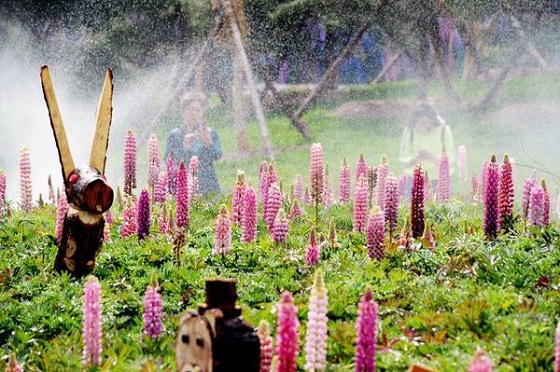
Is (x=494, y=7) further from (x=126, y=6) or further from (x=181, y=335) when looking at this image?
(x=181, y=335)

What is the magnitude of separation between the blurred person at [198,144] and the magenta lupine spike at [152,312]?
8784mm

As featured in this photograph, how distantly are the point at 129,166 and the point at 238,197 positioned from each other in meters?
1.41

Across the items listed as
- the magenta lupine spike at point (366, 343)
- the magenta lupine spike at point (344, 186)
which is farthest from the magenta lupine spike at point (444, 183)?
the magenta lupine spike at point (366, 343)

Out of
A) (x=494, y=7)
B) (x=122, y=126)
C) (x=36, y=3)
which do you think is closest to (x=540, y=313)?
(x=122, y=126)

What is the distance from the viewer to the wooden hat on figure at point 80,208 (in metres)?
7.81

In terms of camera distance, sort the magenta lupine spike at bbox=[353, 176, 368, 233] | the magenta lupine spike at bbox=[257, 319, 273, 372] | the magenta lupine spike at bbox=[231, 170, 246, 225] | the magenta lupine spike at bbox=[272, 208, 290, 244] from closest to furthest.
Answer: the magenta lupine spike at bbox=[257, 319, 273, 372], the magenta lupine spike at bbox=[272, 208, 290, 244], the magenta lupine spike at bbox=[353, 176, 368, 233], the magenta lupine spike at bbox=[231, 170, 246, 225]

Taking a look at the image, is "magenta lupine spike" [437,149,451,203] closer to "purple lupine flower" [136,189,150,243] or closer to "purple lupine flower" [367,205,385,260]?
"purple lupine flower" [367,205,385,260]

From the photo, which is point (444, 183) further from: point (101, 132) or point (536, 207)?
point (101, 132)

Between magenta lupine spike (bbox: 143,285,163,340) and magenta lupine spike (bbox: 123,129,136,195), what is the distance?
3864 millimetres

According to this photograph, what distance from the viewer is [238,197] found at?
955 cm

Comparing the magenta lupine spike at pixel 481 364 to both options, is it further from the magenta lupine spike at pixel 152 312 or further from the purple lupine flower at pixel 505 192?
the purple lupine flower at pixel 505 192

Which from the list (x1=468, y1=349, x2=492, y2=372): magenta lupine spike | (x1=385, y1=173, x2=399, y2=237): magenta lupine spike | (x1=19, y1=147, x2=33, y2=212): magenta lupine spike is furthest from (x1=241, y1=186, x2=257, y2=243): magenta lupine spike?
(x1=468, y1=349, x2=492, y2=372): magenta lupine spike

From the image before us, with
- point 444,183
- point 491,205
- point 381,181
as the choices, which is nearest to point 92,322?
point 491,205

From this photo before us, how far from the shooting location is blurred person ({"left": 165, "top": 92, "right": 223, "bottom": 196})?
1522cm
